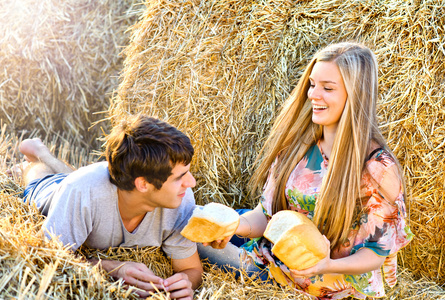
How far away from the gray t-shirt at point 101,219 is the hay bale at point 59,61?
182 cm

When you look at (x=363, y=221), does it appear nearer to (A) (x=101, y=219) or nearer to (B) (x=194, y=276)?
(B) (x=194, y=276)

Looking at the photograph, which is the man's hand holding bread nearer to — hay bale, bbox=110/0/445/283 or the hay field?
the hay field

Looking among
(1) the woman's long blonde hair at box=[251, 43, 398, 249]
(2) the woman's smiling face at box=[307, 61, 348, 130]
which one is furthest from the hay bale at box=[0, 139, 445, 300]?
(2) the woman's smiling face at box=[307, 61, 348, 130]

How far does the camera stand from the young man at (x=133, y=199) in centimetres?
200

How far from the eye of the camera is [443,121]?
241 centimetres

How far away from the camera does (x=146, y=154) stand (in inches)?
79.0

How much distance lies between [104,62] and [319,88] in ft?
8.22

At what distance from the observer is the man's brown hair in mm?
2006

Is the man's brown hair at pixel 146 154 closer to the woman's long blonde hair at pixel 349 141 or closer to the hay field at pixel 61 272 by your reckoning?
the hay field at pixel 61 272

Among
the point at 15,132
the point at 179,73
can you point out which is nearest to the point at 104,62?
the point at 15,132

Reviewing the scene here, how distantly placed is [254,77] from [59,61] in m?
1.94

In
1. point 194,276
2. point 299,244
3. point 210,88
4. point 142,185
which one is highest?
point 210,88

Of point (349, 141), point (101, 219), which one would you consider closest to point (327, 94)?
point (349, 141)

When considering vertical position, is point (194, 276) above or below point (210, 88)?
below
